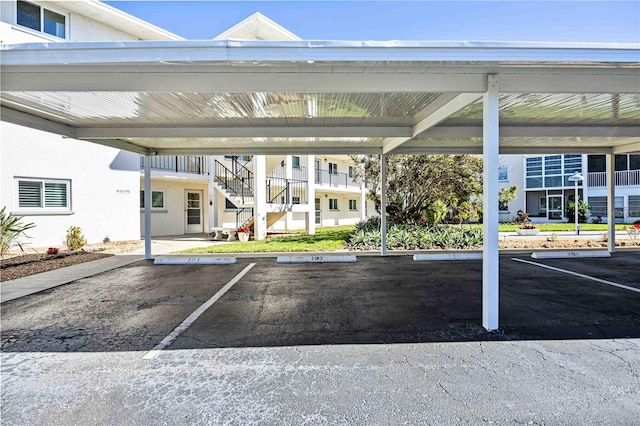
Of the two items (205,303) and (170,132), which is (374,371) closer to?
(205,303)

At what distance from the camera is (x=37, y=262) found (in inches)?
364

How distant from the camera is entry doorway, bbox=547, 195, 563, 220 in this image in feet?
82.6

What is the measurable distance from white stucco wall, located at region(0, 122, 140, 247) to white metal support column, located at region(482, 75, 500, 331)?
13315 millimetres

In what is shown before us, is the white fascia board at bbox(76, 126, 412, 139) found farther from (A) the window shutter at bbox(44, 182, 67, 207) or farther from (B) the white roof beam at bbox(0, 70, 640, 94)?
(A) the window shutter at bbox(44, 182, 67, 207)

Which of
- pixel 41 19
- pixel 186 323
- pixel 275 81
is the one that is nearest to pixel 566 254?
pixel 275 81

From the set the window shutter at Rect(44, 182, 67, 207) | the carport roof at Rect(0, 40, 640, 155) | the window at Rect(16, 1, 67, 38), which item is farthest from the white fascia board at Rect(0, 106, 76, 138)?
the window at Rect(16, 1, 67, 38)

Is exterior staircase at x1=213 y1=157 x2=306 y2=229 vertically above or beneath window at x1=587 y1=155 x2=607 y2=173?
beneath

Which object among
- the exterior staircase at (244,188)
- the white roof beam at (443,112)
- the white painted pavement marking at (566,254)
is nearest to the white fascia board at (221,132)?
the white roof beam at (443,112)

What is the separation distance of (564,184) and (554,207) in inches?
84.0

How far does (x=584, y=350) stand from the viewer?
12.3 ft

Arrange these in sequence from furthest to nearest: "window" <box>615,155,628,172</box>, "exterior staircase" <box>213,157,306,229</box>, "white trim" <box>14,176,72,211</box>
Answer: "window" <box>615,155,628,172</box> → "exterior staircase" <box>213,157,306,229</box> → "white trim" <box>14,176,72,211</box>

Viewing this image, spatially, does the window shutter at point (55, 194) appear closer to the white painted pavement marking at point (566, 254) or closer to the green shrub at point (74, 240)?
the green shrub at point (74, 240)

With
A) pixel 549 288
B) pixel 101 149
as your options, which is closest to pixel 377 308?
pixel 549 288

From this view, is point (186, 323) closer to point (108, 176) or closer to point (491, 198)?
point (491, 198)
